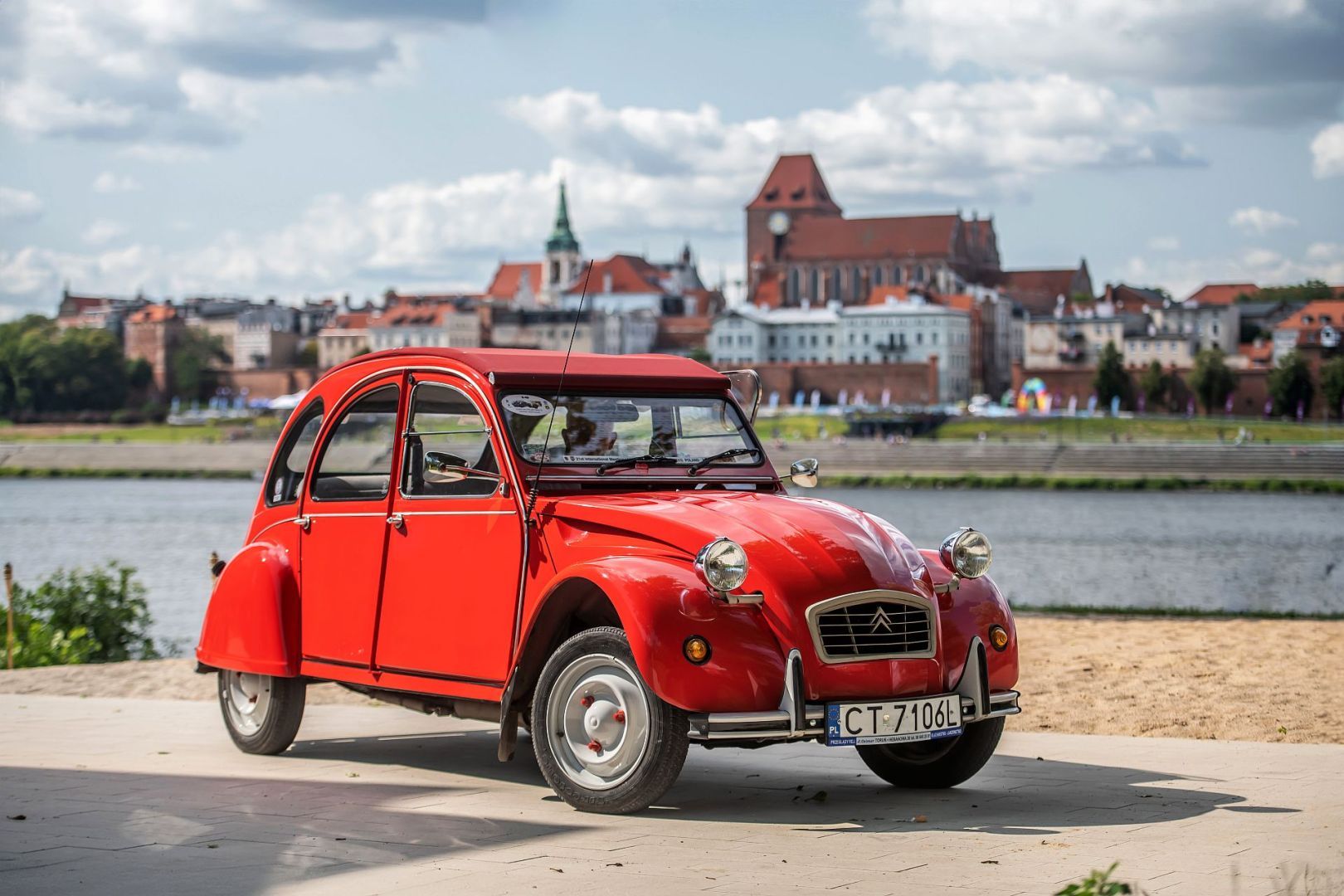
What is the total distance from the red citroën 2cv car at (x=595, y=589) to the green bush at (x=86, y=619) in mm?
8330

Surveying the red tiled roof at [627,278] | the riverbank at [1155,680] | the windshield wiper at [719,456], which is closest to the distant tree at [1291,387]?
the red tiled roof at [627,278]

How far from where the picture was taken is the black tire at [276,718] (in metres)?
8.65

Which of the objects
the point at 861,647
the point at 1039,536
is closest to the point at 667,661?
the point at 861,647

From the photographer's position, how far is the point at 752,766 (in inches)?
326

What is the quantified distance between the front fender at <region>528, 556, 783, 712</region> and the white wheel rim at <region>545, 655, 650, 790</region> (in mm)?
176

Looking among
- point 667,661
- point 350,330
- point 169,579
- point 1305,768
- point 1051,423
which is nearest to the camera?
point 667,661

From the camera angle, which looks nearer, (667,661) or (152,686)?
(667,661)

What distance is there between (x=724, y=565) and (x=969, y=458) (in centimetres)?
9571

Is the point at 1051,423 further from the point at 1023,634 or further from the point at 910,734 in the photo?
the point at 910,734

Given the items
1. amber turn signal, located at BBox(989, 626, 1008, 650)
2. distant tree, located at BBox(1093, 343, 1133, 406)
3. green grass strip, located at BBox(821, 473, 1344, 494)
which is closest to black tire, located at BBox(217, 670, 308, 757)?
amber turn signal, located at BBox(989, 626, 1008, 650)

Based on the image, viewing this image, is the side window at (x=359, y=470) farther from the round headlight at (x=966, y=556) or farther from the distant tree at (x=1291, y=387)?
the distant tree at (x=1291, y=387)

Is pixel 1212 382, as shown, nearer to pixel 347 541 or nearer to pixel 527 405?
pixel 347 541

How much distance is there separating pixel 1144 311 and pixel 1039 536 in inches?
4882

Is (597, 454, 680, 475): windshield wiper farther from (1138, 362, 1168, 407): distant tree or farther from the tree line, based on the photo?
(1138, 362, 1168, 407): distant tree
